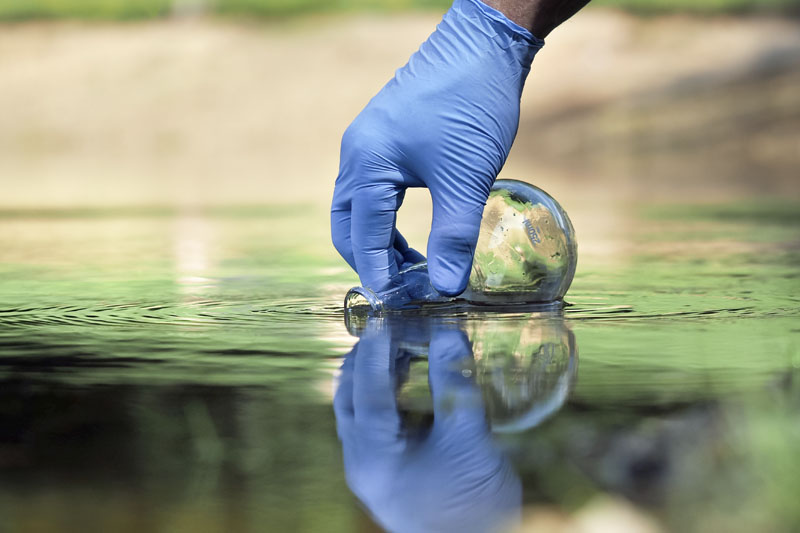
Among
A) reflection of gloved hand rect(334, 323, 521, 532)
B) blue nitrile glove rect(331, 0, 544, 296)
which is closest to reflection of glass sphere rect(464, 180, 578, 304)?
blue nitrile glove rect(331, 0, 544, 296)

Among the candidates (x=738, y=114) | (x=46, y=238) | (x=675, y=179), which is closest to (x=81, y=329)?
(x=46, y=238)

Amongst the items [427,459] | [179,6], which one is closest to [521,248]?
[427,459]

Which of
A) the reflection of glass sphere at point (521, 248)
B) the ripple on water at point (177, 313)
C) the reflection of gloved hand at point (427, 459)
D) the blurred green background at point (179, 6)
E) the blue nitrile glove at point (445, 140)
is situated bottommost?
the reflection of gloved hand at point (427, 459)

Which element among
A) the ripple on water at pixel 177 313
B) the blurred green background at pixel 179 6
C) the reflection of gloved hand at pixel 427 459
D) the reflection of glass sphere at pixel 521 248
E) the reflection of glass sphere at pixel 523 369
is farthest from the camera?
the blurred green background at pixel 179 6

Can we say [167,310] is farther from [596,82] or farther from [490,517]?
[596,82]

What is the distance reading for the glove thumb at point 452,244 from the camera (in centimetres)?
295

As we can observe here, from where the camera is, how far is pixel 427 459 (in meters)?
1.58

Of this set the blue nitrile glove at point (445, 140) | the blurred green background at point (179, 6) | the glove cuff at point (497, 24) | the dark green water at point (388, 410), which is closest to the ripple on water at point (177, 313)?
the dark green water at point (388, 410)

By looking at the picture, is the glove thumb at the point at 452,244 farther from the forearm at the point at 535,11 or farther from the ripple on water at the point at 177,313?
the forearm at the point at 535,11

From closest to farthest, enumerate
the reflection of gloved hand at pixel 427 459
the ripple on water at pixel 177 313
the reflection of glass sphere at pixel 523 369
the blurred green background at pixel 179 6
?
1. the reflection of gloved hand at pixel 427 459
2. the reflection of glass sphere at pixel 523 369
3. the ripple on water at pixel 177 313
4. the blurred green background at pixel 179 6

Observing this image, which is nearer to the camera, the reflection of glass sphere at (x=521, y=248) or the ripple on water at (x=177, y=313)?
the ripple on water at (x=177, y=313)

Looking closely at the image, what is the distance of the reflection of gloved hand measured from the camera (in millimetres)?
1367

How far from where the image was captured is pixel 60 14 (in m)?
22.2

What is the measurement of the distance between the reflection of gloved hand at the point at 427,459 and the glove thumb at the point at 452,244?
712 mm
